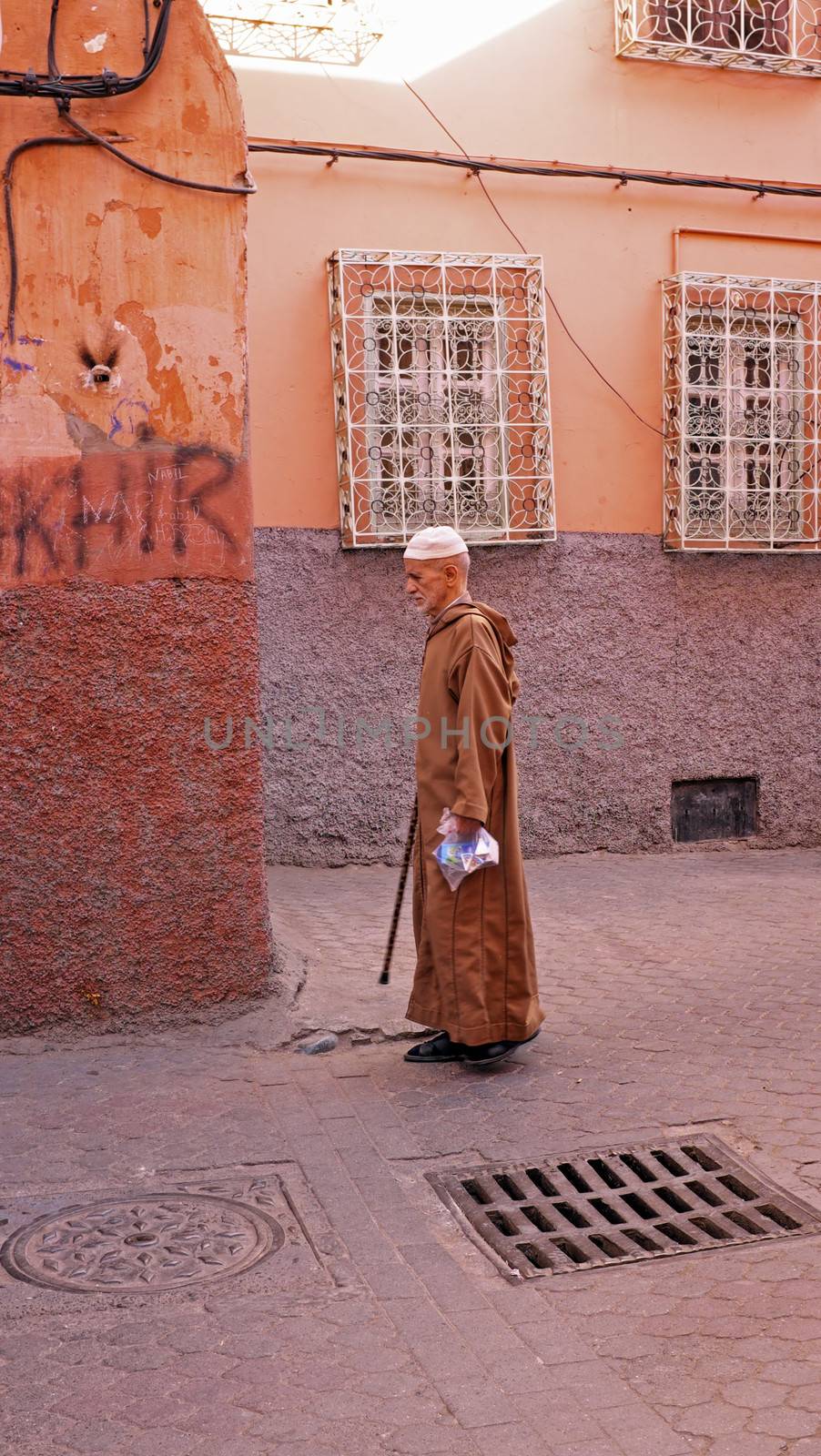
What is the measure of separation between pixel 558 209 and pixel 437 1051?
19.3ft

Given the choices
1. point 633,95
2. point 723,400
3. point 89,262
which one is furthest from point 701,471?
point 89,262

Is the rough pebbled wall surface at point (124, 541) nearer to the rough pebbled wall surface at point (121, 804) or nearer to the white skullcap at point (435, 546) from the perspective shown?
the rough pebbled wall surface at point (121, 804)

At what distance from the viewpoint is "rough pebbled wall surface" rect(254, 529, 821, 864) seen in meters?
8.18

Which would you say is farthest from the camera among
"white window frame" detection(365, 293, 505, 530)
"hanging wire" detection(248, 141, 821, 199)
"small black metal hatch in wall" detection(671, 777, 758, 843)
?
"small black metal hatch in wall" detection(671, 777, 758, 843)

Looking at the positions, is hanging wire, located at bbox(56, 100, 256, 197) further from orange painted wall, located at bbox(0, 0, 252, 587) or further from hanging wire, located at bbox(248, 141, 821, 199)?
hanging wire, located at bbox(248, 141, 821, 199)

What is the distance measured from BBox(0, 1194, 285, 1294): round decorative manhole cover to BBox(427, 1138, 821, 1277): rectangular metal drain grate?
1.91 ft

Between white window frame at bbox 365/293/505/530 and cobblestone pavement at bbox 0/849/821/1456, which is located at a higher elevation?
white window frame at bbox 365/293/505/530

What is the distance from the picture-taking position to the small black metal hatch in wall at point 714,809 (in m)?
9.13

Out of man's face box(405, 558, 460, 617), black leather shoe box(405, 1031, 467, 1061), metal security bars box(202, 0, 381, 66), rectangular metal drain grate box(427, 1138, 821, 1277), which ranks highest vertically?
metal security bars box(202, 0, 381, 66)

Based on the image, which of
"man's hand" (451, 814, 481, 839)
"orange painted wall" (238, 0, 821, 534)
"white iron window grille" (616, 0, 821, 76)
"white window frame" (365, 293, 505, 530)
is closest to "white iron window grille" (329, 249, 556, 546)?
"white window frame" (365, 293, 505, 530)

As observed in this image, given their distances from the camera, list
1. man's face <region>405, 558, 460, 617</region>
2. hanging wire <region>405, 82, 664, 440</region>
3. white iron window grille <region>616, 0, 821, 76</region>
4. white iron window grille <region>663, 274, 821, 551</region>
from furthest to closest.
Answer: white iron window grille <region>663, 274, 821, 551</region> → white iron window grille <region>616, 0, 821, 76</region> → hanging wire <region>405, 82, 664, 440</region> → man's face <region>405, 558, 460, 617</region>

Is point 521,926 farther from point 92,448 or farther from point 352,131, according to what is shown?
point 352,131

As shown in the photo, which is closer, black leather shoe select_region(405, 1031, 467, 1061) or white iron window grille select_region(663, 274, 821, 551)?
black leather shoe select_region(405, 1031, 467, 1061)

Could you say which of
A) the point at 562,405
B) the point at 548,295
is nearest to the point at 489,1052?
the point at 562,405
